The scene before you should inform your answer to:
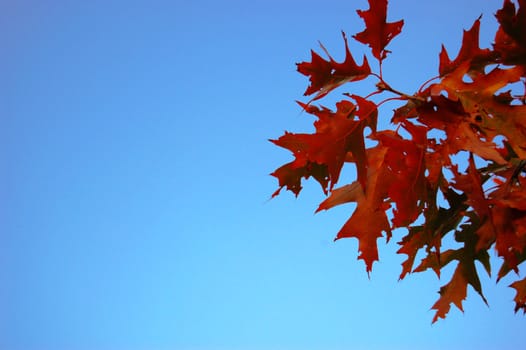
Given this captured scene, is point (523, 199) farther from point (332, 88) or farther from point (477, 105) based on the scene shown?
point (332, 88)

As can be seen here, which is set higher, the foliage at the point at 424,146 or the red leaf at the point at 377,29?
the red leaf at the point at 377,29

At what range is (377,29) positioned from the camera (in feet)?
4.02

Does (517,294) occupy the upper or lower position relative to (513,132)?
lower

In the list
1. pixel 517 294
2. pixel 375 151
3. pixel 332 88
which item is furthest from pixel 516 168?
pixel 517 294

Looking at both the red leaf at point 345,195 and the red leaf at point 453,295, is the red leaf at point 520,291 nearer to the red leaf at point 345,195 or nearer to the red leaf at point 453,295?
the red leaf at point 453,295

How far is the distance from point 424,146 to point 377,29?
0.30 metres

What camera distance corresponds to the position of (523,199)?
1117 mm

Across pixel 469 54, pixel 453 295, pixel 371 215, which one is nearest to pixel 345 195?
pixel 371 215

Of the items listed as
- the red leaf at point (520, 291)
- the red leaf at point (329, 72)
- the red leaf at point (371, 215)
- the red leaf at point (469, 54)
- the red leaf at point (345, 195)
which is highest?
the red leaf at point (329, 72)

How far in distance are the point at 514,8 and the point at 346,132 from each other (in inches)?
15.7

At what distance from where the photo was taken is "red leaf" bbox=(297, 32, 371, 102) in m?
1.22

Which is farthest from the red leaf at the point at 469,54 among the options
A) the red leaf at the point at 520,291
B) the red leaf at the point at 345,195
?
the red leaf at the point at 520,291

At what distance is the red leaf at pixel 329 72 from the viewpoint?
1225mm

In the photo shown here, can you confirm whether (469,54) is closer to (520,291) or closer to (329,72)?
(329,72)
